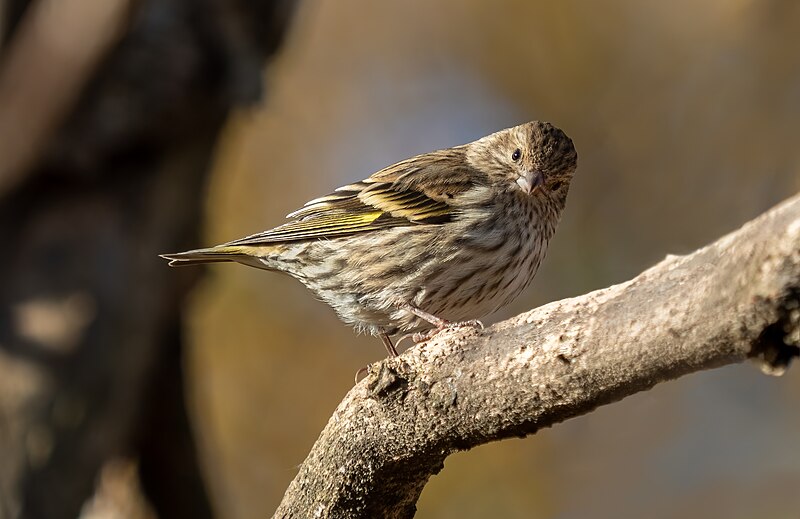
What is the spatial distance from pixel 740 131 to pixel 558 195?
14.0 feet

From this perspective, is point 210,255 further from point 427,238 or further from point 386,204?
point 427,238

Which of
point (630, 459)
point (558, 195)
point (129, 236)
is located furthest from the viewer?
point (630, 459)

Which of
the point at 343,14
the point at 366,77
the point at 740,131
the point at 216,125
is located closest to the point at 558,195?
the point at 216,125

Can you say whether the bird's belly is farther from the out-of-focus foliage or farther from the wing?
the out-of-focus foliage

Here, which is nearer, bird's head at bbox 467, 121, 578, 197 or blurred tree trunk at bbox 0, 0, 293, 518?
bird's head at bbox 467, 121, 578, 197

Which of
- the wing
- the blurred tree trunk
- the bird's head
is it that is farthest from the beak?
the blurred tree trunk

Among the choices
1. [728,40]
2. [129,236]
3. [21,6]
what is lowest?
[728,40]

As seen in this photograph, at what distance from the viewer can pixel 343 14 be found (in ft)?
38.2

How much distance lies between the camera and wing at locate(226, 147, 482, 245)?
511cm

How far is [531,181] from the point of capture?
206 inches

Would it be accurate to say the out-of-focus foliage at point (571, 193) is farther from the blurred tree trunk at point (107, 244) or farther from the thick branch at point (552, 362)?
the thick branch at point (552, 362)

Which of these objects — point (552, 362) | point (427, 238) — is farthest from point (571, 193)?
point (552, 362)

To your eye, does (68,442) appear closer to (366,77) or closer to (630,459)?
(630,459)

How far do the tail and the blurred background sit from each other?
1.12 m
